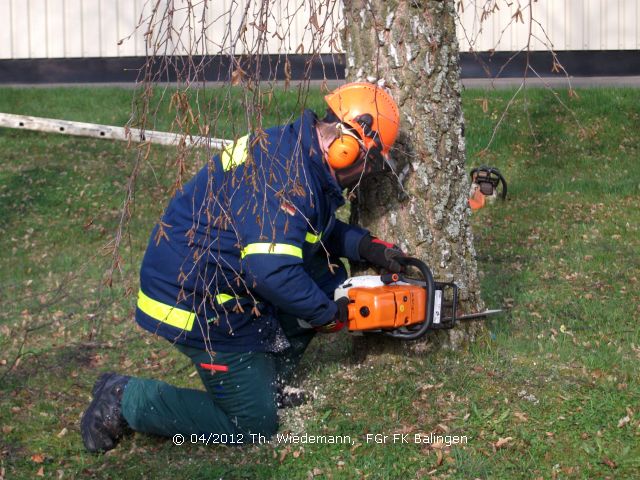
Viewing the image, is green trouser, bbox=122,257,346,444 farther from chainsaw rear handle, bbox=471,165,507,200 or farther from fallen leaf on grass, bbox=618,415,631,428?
chainsaw rear handle, bbox=471,165,507,200

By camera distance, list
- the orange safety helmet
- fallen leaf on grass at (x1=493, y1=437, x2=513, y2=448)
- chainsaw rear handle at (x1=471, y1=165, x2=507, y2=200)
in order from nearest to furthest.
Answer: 1. fallen leaf on grass at (x1=493, y1=437, x2=513, y2=448)
2. the orange safety helmet
3. chainsaw rear handle at (x1=471, y1=165, x2=507, y2=200)

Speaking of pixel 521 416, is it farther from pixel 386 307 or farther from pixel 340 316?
pixel 340 316

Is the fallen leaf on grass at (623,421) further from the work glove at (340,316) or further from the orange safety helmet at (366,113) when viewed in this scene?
the orange safety helmet at (366,113)

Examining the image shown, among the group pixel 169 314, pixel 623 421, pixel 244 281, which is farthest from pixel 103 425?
pixel 623 421

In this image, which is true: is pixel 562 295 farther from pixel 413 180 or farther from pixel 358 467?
pixel 358 467

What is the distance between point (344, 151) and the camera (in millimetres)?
4328

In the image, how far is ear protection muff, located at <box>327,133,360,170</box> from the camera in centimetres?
433

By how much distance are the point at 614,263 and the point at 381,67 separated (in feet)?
9.95

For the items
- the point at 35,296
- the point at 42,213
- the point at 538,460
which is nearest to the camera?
the point at 538,460

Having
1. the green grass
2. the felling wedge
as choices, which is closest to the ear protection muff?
the green grass

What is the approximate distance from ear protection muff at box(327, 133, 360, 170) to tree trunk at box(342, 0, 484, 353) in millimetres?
548

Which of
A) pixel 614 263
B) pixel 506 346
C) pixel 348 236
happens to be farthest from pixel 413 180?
pixel 614 263

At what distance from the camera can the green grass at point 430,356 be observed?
4.29 meters

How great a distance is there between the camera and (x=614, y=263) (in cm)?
691
